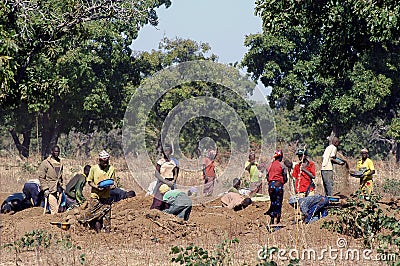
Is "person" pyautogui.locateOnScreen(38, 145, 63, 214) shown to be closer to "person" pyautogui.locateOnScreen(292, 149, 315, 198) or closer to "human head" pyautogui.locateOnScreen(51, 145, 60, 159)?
"human head" pyautogui.locateOnScreen(51, 145, 60, 159)

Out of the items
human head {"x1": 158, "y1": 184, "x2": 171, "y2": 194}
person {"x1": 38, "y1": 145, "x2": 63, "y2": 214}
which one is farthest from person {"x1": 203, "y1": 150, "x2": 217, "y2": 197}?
person {"x1": 38, "y1": 145, "x2": 63, "y2": 214}

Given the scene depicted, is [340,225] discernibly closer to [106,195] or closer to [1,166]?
[106,195]

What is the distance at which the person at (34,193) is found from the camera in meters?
15.4

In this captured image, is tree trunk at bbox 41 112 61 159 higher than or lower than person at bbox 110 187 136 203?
higher

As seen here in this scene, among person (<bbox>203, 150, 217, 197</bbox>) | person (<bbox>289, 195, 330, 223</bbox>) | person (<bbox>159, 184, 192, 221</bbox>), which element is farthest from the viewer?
person (<bbox>203, 150, 217, 197</bbox>)

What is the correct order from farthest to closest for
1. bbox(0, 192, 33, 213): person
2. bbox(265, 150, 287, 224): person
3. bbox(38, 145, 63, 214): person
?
bbox(0, 192, 33, 213): person, bbox(38, 145, 63, 214): person, bbox(265, 150, 287, 224): person

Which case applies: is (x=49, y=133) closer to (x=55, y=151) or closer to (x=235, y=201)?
(x=235, y=201)

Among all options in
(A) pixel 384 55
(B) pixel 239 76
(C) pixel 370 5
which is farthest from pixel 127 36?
(C) pixel 370 5

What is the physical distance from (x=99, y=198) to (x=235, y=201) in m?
4.82

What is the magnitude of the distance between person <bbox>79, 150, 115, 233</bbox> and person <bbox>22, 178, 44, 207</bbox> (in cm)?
377

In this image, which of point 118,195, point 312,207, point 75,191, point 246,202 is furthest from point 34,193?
point 312,207

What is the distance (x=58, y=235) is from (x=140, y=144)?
66.1 ft

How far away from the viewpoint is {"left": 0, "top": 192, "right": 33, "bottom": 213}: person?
15141 mm

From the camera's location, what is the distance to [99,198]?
461 inches
